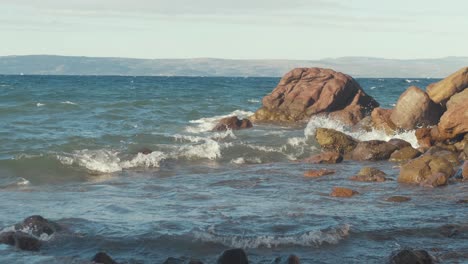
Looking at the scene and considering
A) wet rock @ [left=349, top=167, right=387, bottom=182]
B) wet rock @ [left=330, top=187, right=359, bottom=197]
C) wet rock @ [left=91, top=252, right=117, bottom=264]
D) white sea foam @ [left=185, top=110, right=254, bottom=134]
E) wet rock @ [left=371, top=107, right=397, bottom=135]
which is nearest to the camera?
wet rock @ [left=91, top=252, right=117, bottom=264]

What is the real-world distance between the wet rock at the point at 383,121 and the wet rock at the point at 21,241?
63.1ft

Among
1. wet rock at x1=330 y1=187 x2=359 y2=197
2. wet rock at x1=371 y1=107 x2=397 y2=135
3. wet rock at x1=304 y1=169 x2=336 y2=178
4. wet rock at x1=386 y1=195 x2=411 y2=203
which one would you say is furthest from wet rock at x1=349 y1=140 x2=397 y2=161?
wet rock at x1=386 y1=195 x2=411 y2=203

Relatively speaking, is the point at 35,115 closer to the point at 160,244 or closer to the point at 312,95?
the point at 312,95

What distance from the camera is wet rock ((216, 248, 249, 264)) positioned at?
9.72m

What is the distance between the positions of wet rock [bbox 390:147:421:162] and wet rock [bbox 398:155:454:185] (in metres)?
4.47

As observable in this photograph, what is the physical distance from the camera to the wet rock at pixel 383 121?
27.9m

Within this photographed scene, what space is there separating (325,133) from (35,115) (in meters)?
17.7

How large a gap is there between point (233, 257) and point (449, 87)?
19.8 meters

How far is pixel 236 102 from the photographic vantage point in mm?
54844

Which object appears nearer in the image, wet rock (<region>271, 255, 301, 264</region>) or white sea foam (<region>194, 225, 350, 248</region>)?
wet rock (<region>271, 255, 301, 264</region>)

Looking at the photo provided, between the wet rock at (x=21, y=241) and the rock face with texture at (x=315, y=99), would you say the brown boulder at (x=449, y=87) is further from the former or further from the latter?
the wet rock at (x=21, y=241)

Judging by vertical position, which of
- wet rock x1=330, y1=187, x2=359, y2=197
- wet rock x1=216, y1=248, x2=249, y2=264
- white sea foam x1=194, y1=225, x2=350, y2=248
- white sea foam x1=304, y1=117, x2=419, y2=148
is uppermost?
wet rock x1=216, y1=248, x2=249, y2=264

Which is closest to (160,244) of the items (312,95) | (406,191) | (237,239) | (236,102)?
(237,239)

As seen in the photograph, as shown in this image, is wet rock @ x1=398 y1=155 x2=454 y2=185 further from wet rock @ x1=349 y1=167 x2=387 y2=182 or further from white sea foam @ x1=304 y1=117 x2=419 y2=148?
white sea foam @ x1=304 y1=117 x2=419 y2=148
